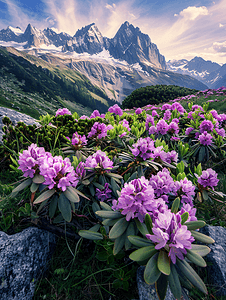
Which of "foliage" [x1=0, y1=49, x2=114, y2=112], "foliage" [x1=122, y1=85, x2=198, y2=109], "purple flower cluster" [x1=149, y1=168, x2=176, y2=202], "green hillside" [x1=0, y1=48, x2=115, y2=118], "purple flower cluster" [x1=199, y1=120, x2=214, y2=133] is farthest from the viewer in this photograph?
"foliage" [x1=0, y1=49, x2=114, y2=112]

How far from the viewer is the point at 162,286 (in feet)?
2.87

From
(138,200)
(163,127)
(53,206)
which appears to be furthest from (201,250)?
(163,127)

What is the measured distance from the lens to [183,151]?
97.9 inches

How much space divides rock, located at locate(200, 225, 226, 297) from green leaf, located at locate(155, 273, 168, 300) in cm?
77

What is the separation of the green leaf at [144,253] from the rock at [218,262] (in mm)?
878

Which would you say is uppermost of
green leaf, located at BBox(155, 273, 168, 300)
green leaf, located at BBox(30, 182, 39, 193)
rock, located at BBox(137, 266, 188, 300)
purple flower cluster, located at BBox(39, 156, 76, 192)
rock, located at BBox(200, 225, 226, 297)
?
purple flower cluster, located at BBox(39, 156, 76, 192)

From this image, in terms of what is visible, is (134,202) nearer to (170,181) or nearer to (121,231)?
(121,231)

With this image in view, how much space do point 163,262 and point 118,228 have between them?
0.38 m

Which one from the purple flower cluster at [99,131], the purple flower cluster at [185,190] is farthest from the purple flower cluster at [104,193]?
the purple flower cluster at [99,131]

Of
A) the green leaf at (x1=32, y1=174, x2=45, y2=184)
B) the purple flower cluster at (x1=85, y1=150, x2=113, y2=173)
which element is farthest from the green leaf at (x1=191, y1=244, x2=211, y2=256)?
the green leaf at (x1=32, y1=174, x2=45, y2=184)

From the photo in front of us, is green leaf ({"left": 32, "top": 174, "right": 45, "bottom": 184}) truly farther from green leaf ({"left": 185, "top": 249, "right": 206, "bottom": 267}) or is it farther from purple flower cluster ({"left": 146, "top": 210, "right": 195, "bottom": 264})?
green leaf ({"left": 185, "top": 249, "right": 206, "bottom": 267})

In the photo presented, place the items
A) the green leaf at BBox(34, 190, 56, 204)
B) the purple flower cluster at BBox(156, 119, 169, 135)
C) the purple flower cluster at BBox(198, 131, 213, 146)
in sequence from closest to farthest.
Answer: the green leaf at BBox(34, 190, 56, 204) → the purple flower cluster at BBox(198, 131, 213, 146) → the purple flower cluster at BBox(156, 119, 169, 135)

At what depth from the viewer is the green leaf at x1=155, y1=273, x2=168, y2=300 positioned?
86 centimetres

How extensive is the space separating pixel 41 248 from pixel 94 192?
746 millimetres
